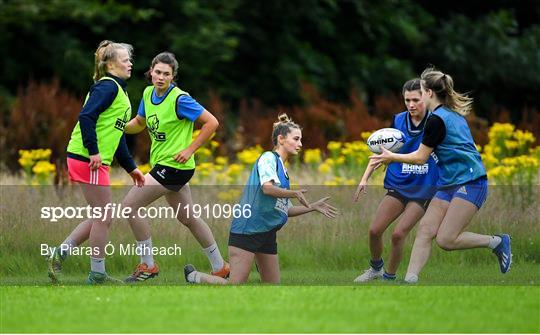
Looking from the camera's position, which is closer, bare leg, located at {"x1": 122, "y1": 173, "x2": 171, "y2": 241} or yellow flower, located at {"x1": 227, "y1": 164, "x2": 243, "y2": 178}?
bare leg, located at {"x1": 122, "y1": 173, "x2": 171, "y2": 241}

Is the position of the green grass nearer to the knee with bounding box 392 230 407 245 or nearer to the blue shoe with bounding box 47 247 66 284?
the blue shoe with bounding box 47 247 66 284

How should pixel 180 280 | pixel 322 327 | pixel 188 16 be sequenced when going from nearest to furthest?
pixel 322 327 → pixel 180 280 → pixel 188 16

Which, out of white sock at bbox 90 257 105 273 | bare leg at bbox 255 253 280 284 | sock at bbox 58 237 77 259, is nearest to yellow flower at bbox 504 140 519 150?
bare leg at bbox 255 253 280 284

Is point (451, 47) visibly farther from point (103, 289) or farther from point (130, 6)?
point (103, 289)

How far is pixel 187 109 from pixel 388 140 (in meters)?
1.76

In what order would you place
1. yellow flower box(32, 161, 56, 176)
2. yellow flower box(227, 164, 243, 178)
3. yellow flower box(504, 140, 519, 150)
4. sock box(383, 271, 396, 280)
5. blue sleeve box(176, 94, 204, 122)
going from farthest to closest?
yellow flower box(504, 140, 519, 150), yellow flower box(227, 164, 243, 178), yellow flower box(32, 161, 56, 176), sock box(383, 271, 396, 280), blue sleeve box(176, 94, 204, 122)

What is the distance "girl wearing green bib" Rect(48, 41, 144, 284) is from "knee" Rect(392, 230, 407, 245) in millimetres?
2238

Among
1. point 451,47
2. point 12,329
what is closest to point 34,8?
point 451,47

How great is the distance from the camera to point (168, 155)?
A: 10.6m

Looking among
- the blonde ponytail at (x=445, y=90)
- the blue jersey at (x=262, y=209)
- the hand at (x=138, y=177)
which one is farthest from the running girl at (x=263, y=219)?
the blonde ponytail at (x=445, y=90)

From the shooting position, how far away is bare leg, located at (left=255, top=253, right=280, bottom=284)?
10633 millimetres

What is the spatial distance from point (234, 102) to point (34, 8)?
5572 mm

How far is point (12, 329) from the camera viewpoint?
7980 mm
